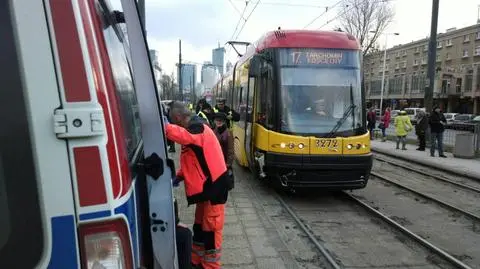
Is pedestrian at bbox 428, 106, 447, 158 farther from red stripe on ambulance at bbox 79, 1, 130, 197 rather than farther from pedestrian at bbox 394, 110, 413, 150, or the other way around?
red stripe on ambulance at bbox 79, 1, 130, 197

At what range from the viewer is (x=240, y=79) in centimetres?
1291

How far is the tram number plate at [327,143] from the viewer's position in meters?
8.47

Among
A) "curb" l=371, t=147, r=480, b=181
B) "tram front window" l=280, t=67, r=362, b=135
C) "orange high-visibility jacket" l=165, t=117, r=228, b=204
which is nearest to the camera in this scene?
"orange high-visibility jacket" l=165, t=117, r=228, b=204

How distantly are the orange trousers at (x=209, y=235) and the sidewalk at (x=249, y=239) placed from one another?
827mm

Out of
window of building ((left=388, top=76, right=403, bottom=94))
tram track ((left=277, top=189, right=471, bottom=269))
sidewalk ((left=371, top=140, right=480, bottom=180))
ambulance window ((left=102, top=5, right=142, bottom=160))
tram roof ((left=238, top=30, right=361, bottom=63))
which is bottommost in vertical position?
window of building ((left=388, top=76, right=403, bottom=94))

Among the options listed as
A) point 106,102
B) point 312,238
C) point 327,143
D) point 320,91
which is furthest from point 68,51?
point 320,91

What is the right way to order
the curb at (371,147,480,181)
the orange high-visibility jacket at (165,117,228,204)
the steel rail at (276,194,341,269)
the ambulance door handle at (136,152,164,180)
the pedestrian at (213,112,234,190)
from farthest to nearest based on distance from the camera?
the curb at (371,147,480,181) < the pedestrian at (213,112,234,190) < the steel rail at (276,194,341,269) < the orange high-visibility jacket at (165,117,228,204) < the ambulance door handle at (136,152,164,180)

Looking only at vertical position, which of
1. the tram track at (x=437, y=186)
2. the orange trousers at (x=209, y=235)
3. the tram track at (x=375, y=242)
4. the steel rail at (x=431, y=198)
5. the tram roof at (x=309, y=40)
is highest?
the tram roof at (x=309, y=40)

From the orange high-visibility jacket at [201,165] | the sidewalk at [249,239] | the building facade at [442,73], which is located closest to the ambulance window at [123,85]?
the orange high-visibility jacket at [201,165]

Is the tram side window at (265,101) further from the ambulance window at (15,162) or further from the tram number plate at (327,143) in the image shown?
the ambulance window at (15,162)

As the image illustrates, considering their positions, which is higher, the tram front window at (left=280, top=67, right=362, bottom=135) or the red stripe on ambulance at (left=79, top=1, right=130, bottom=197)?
the red stripe on ambulance at (left=79, top=1, right=130, bottom=197)

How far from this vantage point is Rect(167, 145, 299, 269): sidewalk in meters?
5.43

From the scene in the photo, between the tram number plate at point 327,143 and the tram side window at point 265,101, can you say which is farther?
the tram side window at point 265,101

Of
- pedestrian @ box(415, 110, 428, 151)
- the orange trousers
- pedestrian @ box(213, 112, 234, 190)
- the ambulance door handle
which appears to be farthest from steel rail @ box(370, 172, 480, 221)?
pedestrian @ box(415, 110, 428, 151)
